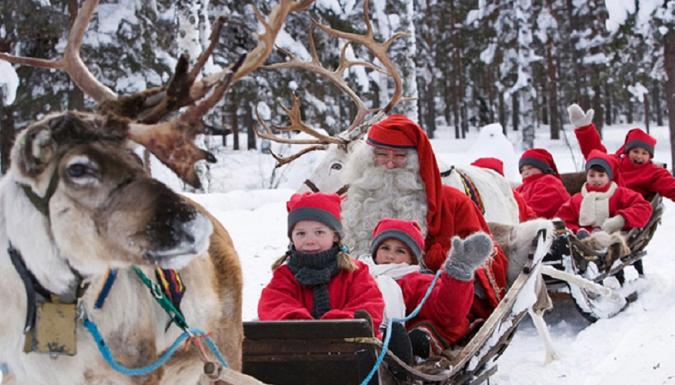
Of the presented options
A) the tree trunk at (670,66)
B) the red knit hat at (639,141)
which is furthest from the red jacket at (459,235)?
the tree trunk at (670,66)

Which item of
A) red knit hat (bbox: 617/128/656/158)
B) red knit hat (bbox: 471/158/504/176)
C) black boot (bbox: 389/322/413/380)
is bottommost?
black boot (bbox: 389/322/413/380)

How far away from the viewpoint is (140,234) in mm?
2266

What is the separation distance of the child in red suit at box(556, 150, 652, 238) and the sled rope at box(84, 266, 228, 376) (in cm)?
549

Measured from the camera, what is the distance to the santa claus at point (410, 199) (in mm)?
5199

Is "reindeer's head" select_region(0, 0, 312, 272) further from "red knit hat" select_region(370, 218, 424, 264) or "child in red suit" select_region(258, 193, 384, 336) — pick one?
"red knit hat" select_region(370, 218, 424, 264)

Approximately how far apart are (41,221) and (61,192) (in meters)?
0.13

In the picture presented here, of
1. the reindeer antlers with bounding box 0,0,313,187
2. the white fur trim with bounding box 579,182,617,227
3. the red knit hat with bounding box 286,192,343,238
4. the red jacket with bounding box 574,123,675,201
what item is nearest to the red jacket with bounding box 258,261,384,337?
the red knit hat with bounding box 286,192,343,238

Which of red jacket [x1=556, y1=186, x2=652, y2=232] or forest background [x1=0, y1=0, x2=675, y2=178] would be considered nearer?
red jacket [x1=556, y1=186, x2=652, y2=232]

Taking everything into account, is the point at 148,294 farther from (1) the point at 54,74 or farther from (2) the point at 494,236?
(1) the point at 54,74

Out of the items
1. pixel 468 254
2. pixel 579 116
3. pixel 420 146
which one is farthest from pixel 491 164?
pixel 468 254

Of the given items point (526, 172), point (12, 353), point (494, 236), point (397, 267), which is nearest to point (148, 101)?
point (12, 353)

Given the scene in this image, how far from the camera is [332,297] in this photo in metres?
3.92

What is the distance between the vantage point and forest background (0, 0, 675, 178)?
14.1m

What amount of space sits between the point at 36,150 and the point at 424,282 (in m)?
2.65
